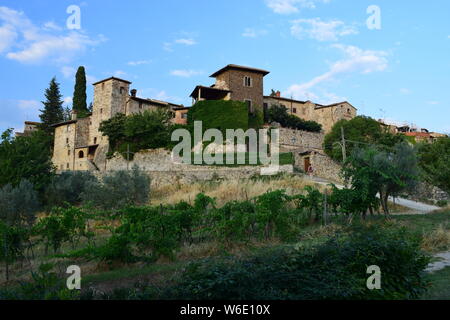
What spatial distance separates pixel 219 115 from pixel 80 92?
23.7 metres

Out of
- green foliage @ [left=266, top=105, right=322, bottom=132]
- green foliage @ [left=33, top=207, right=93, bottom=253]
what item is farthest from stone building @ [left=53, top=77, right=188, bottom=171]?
green foliage @ [left=33, top=207, right=93, bottom=253]

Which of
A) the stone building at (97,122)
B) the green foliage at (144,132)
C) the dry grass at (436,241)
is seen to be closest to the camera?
the dry grass at (436,241)

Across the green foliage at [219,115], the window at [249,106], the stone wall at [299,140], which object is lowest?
the stone wall at [299,140]

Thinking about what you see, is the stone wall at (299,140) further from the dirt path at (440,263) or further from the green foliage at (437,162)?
the dirt path at (440,263)

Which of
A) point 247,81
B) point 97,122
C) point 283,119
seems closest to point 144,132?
point 97,122

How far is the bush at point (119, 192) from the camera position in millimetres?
17391

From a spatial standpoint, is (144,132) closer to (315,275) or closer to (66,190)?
(66,190)

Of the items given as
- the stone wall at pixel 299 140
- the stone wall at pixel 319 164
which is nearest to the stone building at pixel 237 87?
the stone wall at pixel 299 140

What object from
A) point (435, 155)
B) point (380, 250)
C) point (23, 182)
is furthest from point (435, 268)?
point (435, 155)

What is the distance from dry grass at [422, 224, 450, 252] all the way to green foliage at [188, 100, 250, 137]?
27871 millimetres

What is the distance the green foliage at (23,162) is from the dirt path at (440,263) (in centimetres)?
2186
